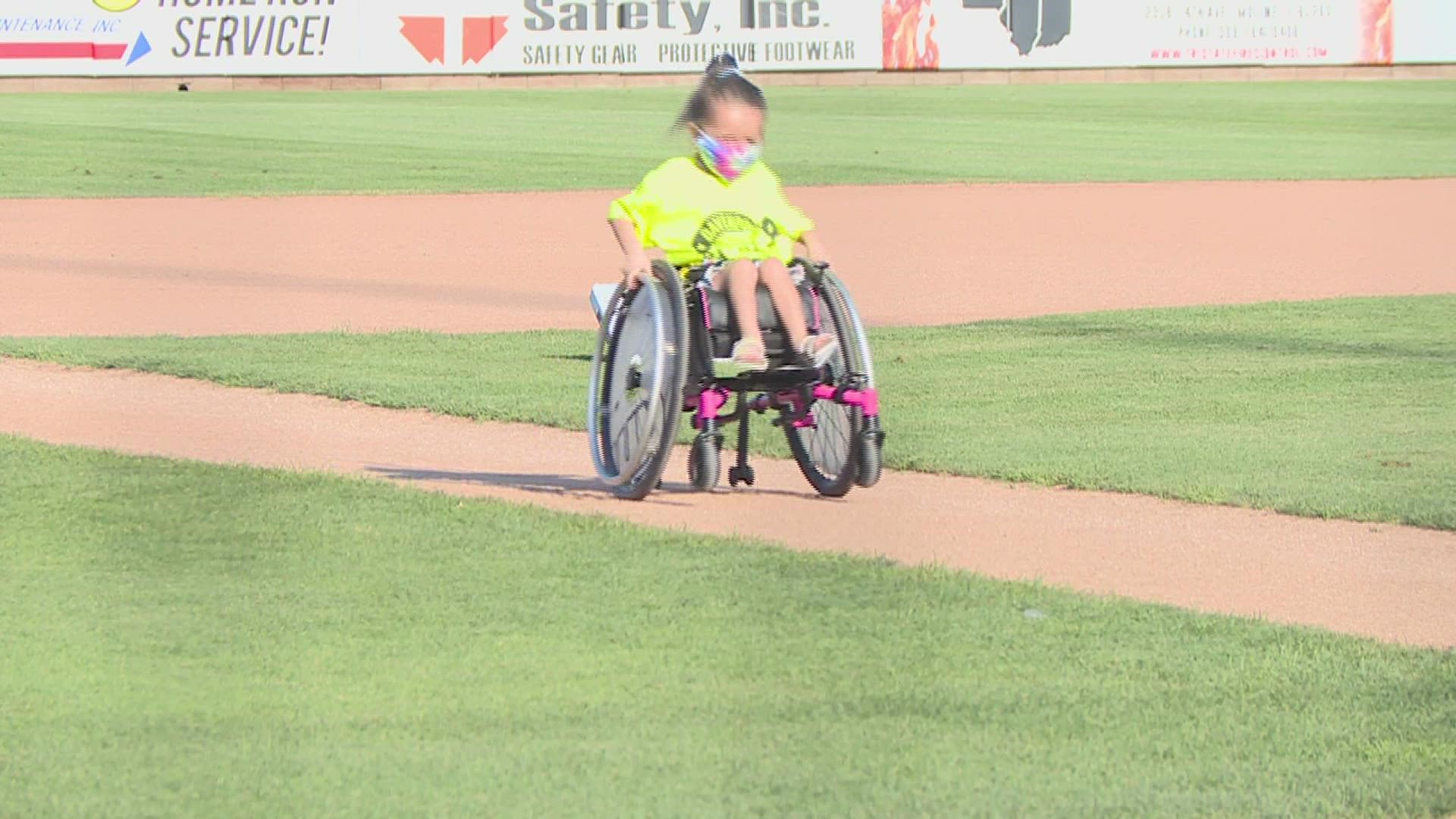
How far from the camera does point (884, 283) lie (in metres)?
13.5

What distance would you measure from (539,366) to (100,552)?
163 inches

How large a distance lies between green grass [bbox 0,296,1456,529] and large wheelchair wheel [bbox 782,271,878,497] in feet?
1.86

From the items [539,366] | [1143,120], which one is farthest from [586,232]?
[1143,120]

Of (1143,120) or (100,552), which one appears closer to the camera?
(100,552)

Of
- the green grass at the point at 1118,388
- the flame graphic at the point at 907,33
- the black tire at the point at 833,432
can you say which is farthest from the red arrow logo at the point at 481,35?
the black tire at the point at 833,432

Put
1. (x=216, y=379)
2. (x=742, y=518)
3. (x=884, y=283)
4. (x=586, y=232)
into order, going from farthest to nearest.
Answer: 1. (x=586, y=232)
2. (x=884, y=283)
3. (x=216, y=379)
4. (x=742, y=518)

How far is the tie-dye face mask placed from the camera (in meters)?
6.74

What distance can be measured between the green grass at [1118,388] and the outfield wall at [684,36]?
26.4 metres

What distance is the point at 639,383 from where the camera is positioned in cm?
681

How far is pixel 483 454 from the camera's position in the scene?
25.6 ft

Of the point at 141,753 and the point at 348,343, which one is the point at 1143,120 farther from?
the point at 141,753

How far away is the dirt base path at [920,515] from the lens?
5844 mm

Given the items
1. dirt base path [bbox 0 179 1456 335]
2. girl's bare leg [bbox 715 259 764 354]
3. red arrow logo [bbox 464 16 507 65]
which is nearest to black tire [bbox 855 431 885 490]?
girl's bare leg [bbox 715 259 764 354]

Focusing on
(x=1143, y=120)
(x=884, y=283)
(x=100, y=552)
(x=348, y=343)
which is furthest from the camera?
(x=1143, y=120)
